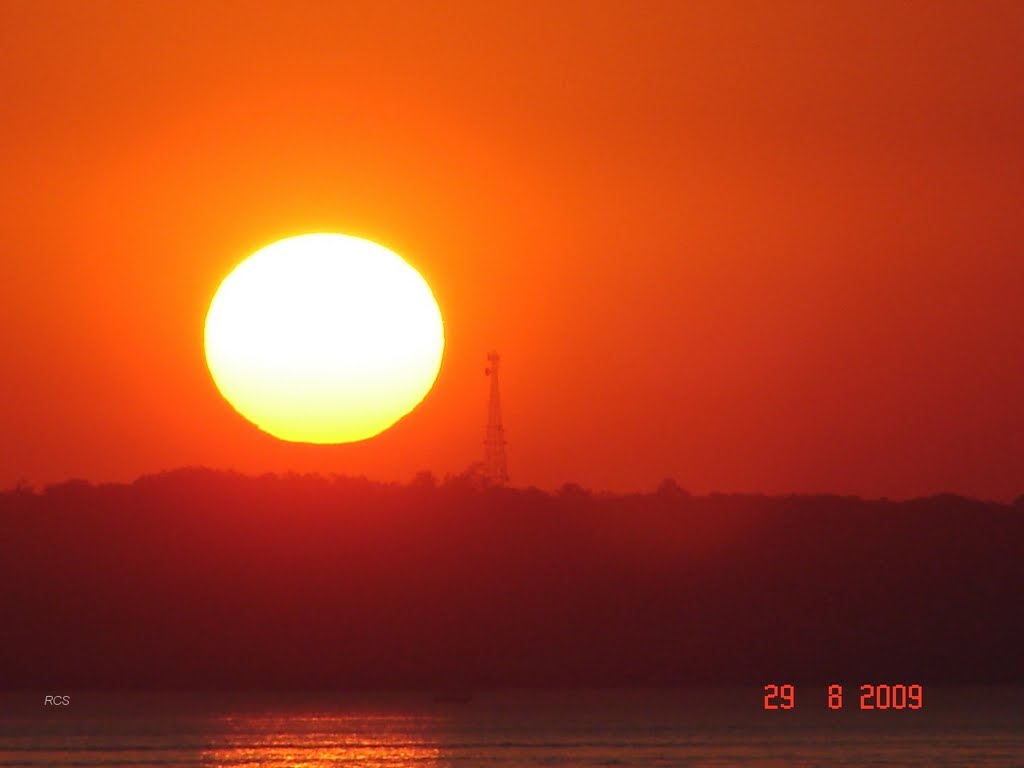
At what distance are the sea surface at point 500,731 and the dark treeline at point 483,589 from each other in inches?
208

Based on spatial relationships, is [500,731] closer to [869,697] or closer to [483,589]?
[869,697]

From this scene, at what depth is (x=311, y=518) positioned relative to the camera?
7475cm

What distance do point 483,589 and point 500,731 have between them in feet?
79.2

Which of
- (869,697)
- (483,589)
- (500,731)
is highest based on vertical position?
(483,589)

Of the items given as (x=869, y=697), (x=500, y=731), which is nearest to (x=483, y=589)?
(x=869, y=697)

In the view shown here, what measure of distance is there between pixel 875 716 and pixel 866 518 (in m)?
23.1

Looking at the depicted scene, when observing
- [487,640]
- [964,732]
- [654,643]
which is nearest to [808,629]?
[654,643]

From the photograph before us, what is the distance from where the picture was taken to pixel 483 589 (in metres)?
72.6

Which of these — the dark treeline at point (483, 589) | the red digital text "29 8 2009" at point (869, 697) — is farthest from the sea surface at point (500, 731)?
the dark treeline at point (483, 589)

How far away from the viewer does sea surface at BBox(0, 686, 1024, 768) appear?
140ft

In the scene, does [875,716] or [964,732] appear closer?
[964,732]

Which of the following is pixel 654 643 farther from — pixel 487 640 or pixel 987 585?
pixel 987 585

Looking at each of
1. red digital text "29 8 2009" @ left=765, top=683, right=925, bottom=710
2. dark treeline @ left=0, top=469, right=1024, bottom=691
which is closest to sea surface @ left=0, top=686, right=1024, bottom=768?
red digital text "29 8 2009" @ left=765, top=683, right=925, bottom=710

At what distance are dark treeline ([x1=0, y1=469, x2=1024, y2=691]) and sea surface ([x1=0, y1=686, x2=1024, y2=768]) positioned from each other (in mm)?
5283
